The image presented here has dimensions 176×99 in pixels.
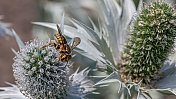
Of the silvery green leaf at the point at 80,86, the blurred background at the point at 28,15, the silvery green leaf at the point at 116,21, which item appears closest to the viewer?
the silvery green leaf at the point at 80,86

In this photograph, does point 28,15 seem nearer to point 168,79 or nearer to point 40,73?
point 40,73

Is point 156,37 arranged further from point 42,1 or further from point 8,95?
point 42,1

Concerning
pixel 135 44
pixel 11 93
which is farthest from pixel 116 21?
pixel 11 93

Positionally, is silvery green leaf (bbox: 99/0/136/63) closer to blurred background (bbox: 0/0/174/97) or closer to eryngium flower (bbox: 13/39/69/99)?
blurred background (bbox: 0/0/174/97)

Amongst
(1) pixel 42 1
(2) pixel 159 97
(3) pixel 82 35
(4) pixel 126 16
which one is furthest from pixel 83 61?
(1) pixel 42 1

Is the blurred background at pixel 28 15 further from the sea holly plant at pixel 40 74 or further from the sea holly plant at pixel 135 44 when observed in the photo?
the sea holly plant at pixel 40 74

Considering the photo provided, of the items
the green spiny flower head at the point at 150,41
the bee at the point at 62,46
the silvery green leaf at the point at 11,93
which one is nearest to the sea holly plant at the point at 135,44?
the green spiny flower head at the point at 150,41
